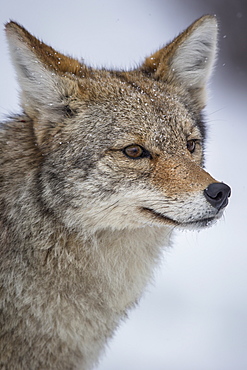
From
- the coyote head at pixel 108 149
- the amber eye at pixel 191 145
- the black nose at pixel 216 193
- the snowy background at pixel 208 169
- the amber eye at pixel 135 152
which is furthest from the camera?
the snowy background at pixel 208 169

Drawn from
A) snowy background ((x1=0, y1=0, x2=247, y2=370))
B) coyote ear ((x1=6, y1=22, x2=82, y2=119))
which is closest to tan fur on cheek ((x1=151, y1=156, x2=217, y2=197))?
coyote ear ((x1=6, y1=22, x2=82, y2=119))

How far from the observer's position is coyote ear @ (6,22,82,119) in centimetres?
361

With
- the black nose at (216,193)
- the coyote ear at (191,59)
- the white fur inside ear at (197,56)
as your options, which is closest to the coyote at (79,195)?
the black nose at (216,193)

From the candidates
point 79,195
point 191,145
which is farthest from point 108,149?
point 191,145

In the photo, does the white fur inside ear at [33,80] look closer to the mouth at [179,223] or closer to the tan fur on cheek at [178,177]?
the tan fur on cheek at [178,177]

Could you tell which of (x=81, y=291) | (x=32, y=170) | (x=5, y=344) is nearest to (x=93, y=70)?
(x=32, y=170)

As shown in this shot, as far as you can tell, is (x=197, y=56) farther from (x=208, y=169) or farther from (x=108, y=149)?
(x=208, y=169)

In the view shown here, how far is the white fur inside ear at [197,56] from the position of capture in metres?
4.35

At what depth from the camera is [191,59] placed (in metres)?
4.51

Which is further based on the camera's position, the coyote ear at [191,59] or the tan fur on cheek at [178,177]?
the coyote ear at [191,59]

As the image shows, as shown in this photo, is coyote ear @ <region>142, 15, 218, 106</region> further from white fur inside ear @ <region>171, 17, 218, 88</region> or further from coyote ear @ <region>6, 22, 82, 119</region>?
coyote ear @ <region>6, 22, 82, 119</region>

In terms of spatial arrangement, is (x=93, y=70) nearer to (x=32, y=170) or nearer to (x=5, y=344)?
(x=32, y=170)

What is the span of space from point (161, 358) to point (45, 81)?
3.34 meters

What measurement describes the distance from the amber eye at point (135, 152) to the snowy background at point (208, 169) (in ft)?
3.97
